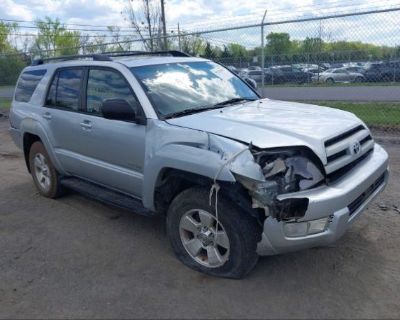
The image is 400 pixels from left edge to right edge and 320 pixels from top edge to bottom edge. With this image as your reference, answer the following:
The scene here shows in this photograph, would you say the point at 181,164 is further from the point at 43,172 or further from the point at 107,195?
the point at 43,172

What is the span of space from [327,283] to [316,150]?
3.58 ft

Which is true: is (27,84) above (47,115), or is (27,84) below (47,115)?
above

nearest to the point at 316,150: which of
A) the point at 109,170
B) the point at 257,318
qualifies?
the point at 257,318

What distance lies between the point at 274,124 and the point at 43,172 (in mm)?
Result: 3614

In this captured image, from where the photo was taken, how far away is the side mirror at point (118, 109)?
4.13 metres

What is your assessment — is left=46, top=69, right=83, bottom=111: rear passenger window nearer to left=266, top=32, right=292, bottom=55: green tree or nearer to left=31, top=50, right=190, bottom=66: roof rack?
left=31, top=50, right=190, bottom=66: roof rack

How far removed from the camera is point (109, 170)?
4668 mm

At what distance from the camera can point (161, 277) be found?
3.86 m

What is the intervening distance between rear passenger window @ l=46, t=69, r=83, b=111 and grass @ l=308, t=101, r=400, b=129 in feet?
20.2

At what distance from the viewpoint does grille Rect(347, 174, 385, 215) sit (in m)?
3.56

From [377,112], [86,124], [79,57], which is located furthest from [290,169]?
[377,112]

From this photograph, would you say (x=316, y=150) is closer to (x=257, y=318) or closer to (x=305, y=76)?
(x=257, y=318)

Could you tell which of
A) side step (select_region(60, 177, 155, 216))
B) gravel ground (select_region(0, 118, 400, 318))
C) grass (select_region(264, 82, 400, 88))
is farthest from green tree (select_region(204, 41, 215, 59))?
gravel ground (select_region(0, 118, 400, 318))

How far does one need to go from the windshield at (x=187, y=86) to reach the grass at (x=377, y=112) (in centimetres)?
489
